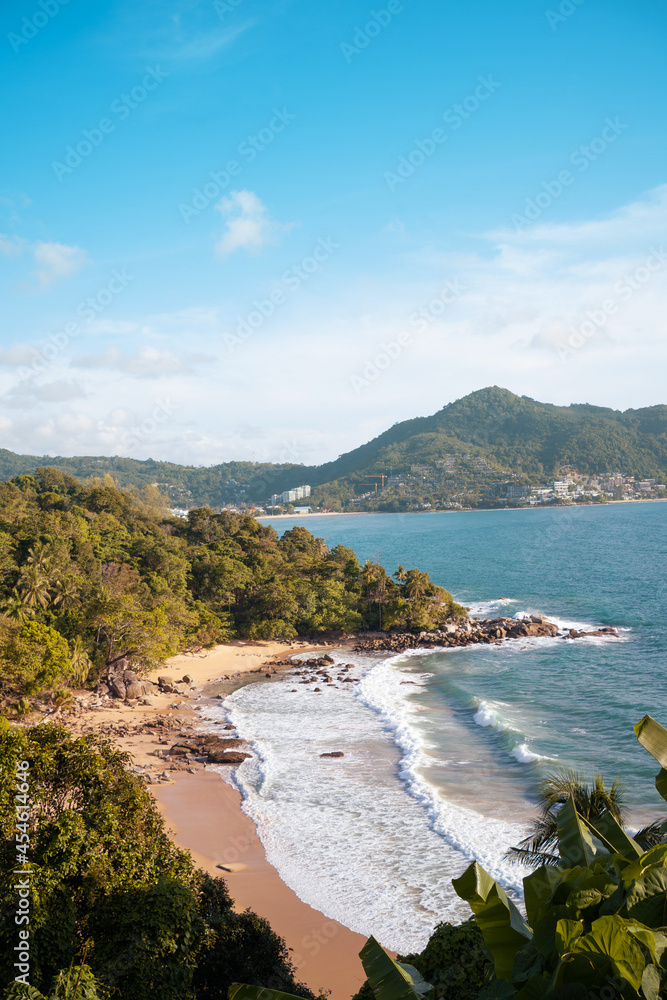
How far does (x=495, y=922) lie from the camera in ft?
13.5

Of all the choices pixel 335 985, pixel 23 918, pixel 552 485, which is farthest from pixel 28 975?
pixel 552 485

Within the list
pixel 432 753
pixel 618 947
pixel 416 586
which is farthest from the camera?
pixel 416 586

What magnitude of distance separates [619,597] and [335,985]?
52400 millimetres

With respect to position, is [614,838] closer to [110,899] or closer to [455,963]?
[455,963]

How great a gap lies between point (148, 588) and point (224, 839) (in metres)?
26.4

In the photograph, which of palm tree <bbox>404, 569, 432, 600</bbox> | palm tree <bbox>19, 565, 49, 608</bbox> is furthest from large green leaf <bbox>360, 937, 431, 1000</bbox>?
palm tree <bbox>404, 569, 432, 600</bbox>

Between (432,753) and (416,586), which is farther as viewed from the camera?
(416,586)

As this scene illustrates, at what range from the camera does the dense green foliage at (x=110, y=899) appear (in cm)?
916

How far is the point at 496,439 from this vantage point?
19325cm

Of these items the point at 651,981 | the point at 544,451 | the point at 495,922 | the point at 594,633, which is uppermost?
the point at 544,451

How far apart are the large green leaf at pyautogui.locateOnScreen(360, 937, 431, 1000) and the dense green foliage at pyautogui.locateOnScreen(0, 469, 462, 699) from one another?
2511cm

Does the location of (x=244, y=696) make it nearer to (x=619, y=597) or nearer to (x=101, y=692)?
(x=101, y=692)

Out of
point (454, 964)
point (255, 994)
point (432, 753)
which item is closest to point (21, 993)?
point (255, 994)

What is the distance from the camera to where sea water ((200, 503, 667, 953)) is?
15.6 metres
